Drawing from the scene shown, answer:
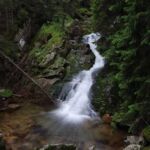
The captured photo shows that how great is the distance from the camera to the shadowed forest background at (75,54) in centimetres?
1397

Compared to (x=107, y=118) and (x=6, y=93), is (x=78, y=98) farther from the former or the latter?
(x=6, y=93)

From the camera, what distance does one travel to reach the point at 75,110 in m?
18.9

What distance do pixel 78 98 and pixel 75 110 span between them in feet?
4.08

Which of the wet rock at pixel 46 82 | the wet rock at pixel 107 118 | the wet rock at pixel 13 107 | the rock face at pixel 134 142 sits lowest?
the rock face at pixel 134 142

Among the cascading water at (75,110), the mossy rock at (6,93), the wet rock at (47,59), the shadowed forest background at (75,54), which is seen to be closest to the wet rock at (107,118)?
the shadowed forest background at (75,54)

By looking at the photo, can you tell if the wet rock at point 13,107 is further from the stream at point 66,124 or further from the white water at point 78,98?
the white water at point 78,98

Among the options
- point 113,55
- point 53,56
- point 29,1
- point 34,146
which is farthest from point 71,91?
point 29,1

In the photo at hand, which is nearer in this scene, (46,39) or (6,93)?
(6,93)

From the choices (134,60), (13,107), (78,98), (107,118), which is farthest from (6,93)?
(134,60)

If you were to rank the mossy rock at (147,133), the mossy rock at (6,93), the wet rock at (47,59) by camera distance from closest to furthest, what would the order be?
the mossy rock at (147,133), the mossy rock at (6,93), the wet rock at (47,59)

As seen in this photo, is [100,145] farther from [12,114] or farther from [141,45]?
[12,114]

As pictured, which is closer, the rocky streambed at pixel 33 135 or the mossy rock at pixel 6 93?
the rocky streambed at pixel 33 135

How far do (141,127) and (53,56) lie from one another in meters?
10.4

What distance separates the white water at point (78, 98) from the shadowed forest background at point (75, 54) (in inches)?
18.4
